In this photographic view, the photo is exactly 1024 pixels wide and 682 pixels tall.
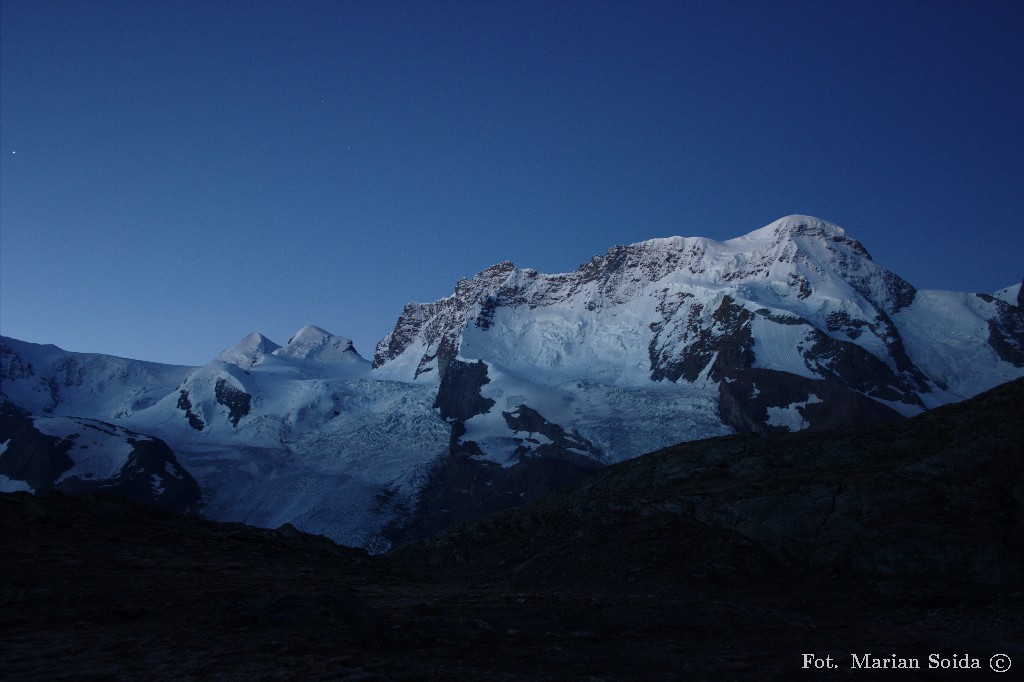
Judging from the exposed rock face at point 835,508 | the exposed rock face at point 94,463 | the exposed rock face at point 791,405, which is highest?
the exposed rock face at point 791,405

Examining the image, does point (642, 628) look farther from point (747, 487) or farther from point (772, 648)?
point (747, 487)

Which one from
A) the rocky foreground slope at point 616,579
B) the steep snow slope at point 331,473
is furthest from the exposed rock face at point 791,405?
the rocky foreground slope at point 616,579

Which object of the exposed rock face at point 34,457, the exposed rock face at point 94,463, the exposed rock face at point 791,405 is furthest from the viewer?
the exposed rock face at point 34,457

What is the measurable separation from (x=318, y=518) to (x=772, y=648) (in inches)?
5193

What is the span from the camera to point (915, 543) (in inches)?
1229

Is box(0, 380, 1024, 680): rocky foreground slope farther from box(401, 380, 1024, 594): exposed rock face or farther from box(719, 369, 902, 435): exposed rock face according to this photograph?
box(719, 369, 902, 435): exposed rock face

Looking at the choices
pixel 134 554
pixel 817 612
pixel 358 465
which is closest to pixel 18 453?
pixel 358 465

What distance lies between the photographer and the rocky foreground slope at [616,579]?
55.3 ft
